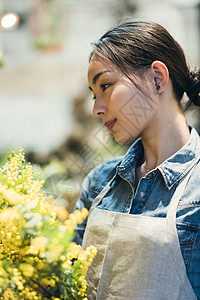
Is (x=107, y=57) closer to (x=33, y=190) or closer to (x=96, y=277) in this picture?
(x=33, y=190)

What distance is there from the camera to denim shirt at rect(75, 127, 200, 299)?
0.90m

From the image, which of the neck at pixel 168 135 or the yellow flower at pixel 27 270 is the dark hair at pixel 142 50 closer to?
the neck at pixel 168 135

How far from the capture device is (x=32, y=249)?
729mm

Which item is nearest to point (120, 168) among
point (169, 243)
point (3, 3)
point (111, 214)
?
point (111, 214)

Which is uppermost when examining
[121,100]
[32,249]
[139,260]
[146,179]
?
[121,100]

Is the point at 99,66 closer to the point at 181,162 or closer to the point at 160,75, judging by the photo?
the point at 160,75

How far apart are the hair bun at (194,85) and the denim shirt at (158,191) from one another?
4.6 inches

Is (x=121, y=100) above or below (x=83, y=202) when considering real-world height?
above

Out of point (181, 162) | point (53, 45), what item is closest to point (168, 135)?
point (181, 162)

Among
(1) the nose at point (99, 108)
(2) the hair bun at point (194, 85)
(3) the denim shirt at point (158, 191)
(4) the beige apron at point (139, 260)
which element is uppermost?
(1) the nose at point (99, 108)

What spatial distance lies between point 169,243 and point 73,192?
1.23 feet

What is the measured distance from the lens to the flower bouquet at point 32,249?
724mm

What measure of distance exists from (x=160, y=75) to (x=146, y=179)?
0.29 meters

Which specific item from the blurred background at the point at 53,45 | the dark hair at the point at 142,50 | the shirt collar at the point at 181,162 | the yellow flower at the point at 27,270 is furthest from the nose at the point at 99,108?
the blurred background at the point at 53,45
